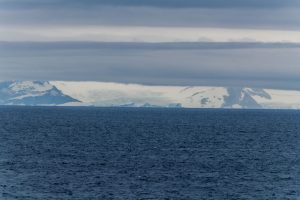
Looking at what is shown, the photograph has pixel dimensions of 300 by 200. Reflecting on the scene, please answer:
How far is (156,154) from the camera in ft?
424

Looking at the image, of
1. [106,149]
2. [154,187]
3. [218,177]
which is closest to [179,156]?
[106,149]

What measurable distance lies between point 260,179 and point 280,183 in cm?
437

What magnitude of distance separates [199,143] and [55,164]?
58489 millimetres

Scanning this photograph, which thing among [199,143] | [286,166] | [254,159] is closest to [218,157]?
[254,159]

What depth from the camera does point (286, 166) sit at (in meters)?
111

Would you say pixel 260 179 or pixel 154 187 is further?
pixel 260 179

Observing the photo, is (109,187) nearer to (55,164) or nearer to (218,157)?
(55,164)

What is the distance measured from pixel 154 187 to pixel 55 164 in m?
27.5

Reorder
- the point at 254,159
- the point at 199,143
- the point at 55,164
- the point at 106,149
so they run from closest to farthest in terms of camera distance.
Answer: the point at 55,164 → the point at 254,159 → the point at 106,149 → the point at 199,143

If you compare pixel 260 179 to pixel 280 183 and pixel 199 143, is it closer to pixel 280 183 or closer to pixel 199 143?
pixel 280 183

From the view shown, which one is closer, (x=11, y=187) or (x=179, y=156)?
(x=11, y=187)

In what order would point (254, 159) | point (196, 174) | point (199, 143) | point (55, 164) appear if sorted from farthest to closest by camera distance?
1. point (199, 143)
2. point (254, 159)
3. point (55, 164)
4. point (196, 174)

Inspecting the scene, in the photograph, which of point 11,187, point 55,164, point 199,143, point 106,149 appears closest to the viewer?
point 11,187

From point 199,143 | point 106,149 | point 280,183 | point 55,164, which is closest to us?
point 280,183
